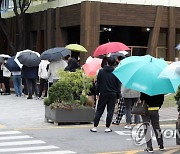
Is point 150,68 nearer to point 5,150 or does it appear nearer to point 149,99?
point 149,99

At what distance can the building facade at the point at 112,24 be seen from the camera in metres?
26.4

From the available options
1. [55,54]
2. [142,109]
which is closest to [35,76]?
[55,54]

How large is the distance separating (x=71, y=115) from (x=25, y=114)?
2722mm

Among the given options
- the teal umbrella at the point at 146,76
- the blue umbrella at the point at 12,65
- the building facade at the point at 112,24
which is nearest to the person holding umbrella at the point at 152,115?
the teal umbrella at the point at 146,76

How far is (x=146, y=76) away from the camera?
A: 9.23 m

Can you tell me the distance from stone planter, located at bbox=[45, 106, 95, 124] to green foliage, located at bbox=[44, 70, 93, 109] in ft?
0.49

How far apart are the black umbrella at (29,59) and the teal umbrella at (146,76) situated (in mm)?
10047

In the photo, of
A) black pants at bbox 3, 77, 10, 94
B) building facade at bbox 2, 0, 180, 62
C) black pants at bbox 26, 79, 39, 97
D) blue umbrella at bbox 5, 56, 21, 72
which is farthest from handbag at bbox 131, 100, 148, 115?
building facade at bbox 2, 0, 180, 62

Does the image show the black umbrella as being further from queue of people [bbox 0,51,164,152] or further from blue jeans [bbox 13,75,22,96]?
blue jeans [bbox 13,75,22,96]

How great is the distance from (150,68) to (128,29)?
21.2m

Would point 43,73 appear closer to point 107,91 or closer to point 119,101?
point 119,101

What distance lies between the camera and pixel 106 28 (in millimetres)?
29297

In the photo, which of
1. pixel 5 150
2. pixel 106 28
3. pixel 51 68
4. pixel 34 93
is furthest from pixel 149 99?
pixel 106 28

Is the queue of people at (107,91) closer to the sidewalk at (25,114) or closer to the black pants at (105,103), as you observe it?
the black pants at (105,103)
